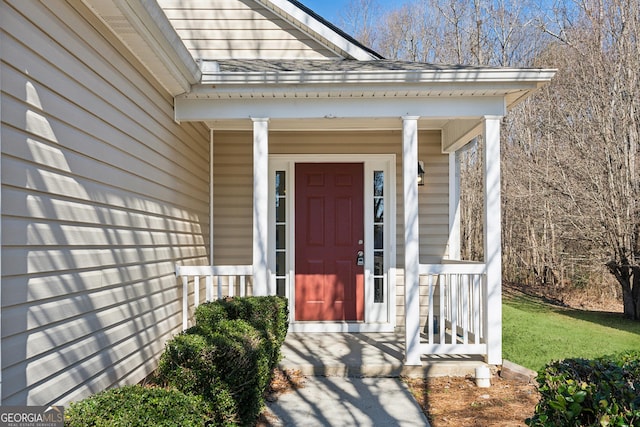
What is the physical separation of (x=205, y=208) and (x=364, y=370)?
8.45 feet

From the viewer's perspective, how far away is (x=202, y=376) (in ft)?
8.74

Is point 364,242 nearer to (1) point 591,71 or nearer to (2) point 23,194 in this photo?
(2) point 23,194

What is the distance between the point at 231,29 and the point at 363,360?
3.89m

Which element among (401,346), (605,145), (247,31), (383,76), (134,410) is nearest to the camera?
(134,410)

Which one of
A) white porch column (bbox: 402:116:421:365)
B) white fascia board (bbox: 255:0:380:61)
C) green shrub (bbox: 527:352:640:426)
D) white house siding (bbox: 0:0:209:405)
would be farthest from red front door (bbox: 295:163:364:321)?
green shrub (bbox: 527:352:640:426)

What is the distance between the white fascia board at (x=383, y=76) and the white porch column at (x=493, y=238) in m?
0.43

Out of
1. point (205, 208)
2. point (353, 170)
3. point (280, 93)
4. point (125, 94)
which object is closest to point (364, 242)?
point (353, 170)

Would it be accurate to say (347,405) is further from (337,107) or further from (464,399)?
(337,107)

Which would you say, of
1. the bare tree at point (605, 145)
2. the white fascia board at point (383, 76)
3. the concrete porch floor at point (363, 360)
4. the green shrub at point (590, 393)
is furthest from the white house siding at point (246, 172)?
the bare tree at point (605, 145)

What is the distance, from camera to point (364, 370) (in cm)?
447

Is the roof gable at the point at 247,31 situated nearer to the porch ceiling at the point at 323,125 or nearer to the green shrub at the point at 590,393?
the porch ceiling at the point at 323,125

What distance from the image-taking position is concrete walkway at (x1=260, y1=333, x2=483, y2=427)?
11.6 ft

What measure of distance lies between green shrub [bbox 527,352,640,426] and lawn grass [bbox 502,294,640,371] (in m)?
2.93

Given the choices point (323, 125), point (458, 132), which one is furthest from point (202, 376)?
point (458, 132)
